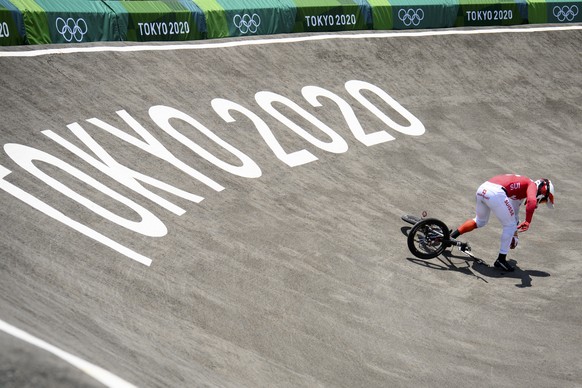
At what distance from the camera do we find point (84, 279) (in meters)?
10.4

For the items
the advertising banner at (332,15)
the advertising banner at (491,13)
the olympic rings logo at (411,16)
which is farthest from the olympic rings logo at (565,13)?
the advertising banner at (332,15)

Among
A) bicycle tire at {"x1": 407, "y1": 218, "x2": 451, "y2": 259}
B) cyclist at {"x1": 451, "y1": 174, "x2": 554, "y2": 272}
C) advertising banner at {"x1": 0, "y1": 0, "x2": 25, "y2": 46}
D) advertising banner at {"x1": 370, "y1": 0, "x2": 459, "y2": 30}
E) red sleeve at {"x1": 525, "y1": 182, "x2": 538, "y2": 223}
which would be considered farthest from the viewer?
advertising banner at {"x1": 370, "y1": 0, "x2": 459, "y2": 30}

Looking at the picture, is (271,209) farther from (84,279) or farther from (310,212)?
(84,279)

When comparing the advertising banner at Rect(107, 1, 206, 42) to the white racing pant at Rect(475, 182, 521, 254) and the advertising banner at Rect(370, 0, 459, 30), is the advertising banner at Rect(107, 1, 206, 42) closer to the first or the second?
the advertising banner at Rect(370, 0, 459, 30)

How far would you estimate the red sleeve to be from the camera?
1177 cm

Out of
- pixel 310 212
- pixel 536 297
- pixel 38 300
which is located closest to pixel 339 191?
pixel 310 212

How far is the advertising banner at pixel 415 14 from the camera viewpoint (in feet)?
74.9

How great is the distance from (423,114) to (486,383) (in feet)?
36.2

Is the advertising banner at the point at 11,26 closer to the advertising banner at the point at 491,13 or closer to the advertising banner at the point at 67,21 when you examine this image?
the advertising banner at the point at 67,21

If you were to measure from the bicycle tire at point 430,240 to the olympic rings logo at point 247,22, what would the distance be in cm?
998

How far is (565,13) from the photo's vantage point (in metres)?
26.0

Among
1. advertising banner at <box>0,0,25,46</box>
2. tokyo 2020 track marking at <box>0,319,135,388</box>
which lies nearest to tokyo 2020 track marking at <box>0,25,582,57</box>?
advertising banner at <box>0,0,25,46</box>

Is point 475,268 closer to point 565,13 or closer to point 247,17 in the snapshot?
point 247,17

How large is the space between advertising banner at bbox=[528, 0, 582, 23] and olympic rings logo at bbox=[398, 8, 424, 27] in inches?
169
